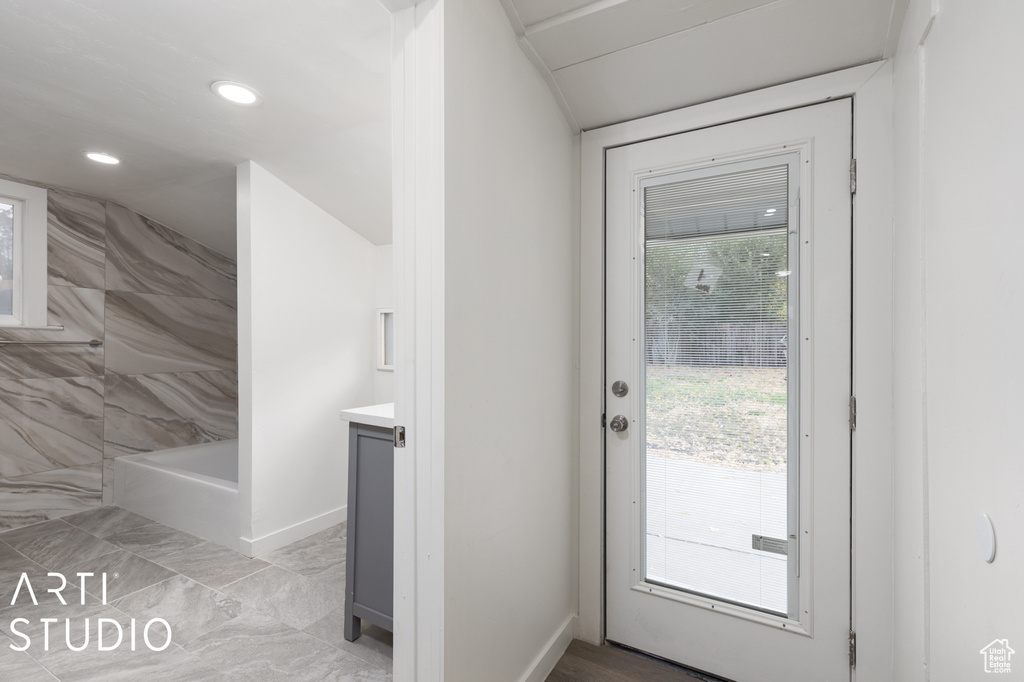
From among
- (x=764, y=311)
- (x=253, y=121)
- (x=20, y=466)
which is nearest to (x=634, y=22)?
(x=764, y=311)

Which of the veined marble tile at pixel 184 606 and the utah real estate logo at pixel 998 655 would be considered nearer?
the utah real estate logo at pixel 998 655

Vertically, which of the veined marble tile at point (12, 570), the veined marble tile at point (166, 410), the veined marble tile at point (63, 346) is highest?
the veined marble tile at point (63, 346)

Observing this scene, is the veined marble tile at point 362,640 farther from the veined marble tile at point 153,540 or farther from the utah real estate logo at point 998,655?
the utah real estate logo at point 998,655

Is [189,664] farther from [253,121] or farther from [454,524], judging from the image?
[253,121]

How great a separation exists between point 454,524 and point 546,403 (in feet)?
1.88

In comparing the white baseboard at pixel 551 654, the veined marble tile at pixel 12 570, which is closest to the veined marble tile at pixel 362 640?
the white baseboard at pixel 551 654

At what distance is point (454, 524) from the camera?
117 cm

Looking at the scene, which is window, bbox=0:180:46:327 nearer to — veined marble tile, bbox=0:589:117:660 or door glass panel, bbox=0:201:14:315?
door glass panel, bbox=0:201:14:315

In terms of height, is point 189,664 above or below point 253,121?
below

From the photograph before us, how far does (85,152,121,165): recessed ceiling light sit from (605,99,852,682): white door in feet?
8.25

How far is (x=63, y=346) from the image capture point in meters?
2.98

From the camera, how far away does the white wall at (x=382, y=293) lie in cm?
319

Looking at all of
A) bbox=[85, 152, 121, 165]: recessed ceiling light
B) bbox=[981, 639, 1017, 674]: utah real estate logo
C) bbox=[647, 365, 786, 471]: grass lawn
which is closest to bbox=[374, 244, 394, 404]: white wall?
bbox=[85, 152, 121, 165]: recessed ceiling light

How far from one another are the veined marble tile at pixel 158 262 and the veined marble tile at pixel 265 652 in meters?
2.55
